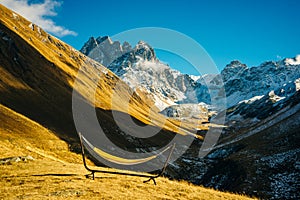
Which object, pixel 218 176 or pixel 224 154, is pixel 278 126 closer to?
pixel 224 154

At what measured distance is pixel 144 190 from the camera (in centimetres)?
2188

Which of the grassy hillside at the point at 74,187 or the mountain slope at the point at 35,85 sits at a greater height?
the mountain slope at the point at 35,85

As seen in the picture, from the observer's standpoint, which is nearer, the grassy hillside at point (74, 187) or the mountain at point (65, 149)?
the grassy hillside at point (74, 187)

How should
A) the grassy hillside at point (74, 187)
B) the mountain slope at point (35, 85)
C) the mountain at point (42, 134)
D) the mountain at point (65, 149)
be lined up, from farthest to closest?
the mountain slope at point (35, 85)
the mountain at point (65, 149)
the mountain at point (42, 134)
the grassy hillside at point (74, 187)

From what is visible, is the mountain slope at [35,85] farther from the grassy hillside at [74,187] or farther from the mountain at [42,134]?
the grassy hillside at [74,187]

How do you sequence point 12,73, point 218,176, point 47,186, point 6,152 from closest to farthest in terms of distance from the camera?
point 47,186, point 6,152, point 218,176, point 12,73

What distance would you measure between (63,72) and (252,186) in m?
115

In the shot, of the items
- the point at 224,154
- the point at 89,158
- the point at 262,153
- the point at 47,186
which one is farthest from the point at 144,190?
the point at 224,154

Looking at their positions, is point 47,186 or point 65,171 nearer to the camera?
point 47,186

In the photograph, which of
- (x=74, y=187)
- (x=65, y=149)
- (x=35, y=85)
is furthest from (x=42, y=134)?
(x=74, y=187)

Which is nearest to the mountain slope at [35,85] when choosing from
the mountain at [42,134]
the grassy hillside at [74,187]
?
the mountain at [42,134]

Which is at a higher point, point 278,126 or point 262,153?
point 278,126

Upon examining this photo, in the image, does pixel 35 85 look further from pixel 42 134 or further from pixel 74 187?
pixel 74 187

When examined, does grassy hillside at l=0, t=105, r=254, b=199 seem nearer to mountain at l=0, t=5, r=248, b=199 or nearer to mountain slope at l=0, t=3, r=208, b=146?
mountain at l=0, t=5, r=248, b=199
